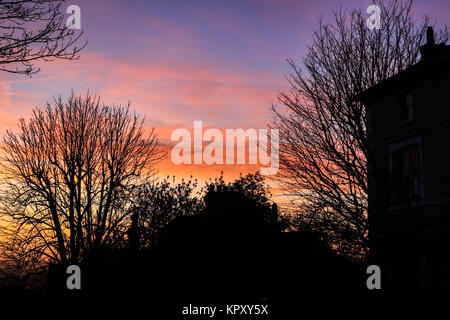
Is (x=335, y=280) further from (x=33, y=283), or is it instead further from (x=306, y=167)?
(x=33, y=283)

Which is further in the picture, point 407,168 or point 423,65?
point 407,168

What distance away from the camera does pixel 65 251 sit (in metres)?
31.5

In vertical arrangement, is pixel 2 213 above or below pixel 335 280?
above

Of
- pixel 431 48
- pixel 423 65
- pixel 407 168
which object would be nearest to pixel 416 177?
pixel 407 168

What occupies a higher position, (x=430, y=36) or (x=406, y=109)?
(x=430, y=36)

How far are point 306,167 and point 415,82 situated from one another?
6467 millimetres

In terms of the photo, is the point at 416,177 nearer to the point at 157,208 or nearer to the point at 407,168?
the point at 407,168

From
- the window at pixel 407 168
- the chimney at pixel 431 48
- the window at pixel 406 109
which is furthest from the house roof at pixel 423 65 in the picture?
the window at pixel 407 168

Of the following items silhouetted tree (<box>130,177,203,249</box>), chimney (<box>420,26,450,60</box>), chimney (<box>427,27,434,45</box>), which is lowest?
silhouetted tree (<box>130,177,203,249</box>)

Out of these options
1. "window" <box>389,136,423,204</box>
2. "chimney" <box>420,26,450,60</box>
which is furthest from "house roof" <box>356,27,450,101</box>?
"window" <box>389,136,423,204</box>

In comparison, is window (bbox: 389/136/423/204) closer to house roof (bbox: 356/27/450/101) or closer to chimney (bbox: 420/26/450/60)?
house roof (bbox: 356/27/450/101)

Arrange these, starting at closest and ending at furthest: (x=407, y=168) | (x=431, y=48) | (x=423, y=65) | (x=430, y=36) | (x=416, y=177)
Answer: (x=423, y=65), (x=416, y=177), (x=407, y=168), (x=431, y=48), (x=430, y=36)
